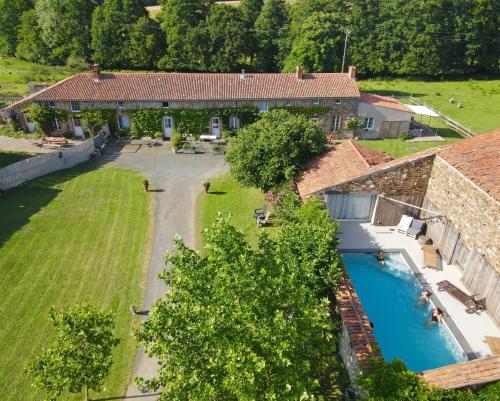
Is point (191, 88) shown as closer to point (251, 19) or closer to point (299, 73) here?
point (299, 73)

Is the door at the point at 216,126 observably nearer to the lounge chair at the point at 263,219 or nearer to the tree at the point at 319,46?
the lounge chair at the point at 263,219

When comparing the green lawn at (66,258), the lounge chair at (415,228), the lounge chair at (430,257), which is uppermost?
the lounge chair at (415,228)

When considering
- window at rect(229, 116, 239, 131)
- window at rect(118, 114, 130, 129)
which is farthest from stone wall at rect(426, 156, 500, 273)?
window at rect(118, 114, 130, 129)

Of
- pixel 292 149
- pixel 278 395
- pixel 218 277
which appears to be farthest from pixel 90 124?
pixel 278 395

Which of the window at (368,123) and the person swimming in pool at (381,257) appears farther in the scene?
the window at (368,123)

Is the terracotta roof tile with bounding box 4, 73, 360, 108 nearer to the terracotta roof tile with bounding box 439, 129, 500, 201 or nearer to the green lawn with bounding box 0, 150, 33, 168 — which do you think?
the green lawn with bounding box 0, 150, 33, 168

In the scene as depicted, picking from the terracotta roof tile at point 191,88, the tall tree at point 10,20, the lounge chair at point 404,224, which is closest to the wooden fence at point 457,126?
the terracotta roof tile at point 191,88
